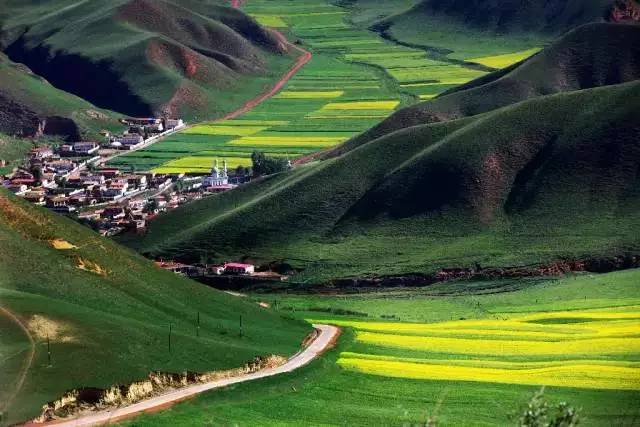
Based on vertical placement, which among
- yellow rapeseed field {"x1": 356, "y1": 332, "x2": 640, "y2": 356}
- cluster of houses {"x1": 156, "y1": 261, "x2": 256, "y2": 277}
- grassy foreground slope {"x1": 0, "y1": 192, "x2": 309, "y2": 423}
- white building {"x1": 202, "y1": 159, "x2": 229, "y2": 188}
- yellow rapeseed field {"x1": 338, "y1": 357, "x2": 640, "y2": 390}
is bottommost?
white building {"x1": 202, "y1": 159, "x2": 229, "y2": 188}

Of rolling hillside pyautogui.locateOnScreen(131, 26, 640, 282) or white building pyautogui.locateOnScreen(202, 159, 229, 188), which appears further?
white building pyautogui.locateOnScreen(202, 159, 229, 188)

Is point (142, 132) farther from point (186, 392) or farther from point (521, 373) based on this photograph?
point (186, 392)

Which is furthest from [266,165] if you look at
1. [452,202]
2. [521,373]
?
[521,373]

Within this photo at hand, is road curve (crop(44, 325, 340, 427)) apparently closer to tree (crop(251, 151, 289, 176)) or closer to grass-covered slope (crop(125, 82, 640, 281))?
grass-covered slope (crop(125, 82, 640, 281))

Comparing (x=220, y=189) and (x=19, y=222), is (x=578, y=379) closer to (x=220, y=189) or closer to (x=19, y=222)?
(x=19, y=222)

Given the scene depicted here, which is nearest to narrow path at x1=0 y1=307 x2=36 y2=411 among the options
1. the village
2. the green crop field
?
the green crop field

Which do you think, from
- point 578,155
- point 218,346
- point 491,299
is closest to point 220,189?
point 578,155

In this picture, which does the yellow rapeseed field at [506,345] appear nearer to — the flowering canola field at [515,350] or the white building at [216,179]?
the flowering canola field at [515,350]
